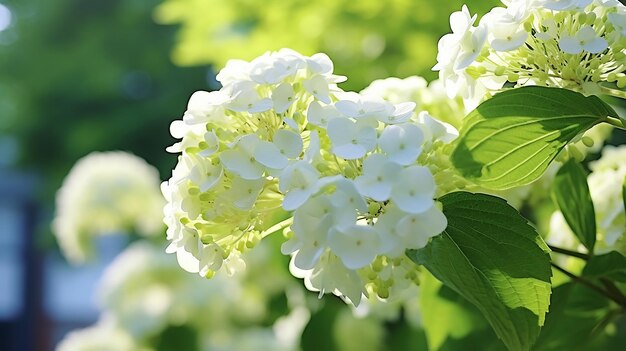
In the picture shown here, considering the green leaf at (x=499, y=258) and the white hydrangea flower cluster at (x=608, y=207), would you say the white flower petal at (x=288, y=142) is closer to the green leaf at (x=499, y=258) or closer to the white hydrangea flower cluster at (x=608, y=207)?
the green leaf at (x=499, y=258)

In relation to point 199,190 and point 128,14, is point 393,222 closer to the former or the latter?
point 199,190

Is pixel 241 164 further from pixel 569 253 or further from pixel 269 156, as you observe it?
pixel 569 253

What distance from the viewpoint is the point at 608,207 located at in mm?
702

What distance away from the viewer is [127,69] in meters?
4.33

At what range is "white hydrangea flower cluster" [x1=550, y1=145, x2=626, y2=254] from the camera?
677mm

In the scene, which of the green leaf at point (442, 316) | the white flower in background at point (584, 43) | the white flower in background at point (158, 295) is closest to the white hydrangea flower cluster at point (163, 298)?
the white flower in background at point (158, 295)

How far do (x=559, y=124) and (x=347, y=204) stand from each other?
146mm

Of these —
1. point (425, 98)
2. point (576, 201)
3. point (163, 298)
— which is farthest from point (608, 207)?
point (163, 298)

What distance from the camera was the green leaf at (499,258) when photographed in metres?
0.51

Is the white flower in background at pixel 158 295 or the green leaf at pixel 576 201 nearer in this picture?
the green leaf at pixel 576 201

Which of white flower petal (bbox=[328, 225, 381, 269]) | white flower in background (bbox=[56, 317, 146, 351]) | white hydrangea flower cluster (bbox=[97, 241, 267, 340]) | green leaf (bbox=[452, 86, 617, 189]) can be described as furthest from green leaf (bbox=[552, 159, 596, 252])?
white flower in background (bbox=[56, 317, 146, 351])

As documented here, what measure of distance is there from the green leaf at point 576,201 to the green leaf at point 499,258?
14 cm

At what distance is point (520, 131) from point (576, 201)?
0.52 feet

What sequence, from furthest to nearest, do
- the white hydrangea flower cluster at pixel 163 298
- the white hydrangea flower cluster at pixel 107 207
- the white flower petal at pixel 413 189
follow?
1. the white hydrangea flower cluster at pixel 107 207
2. the white hydrangea flower cluster at pixel 163 298
3. the white flower petal at pixel 413 189
